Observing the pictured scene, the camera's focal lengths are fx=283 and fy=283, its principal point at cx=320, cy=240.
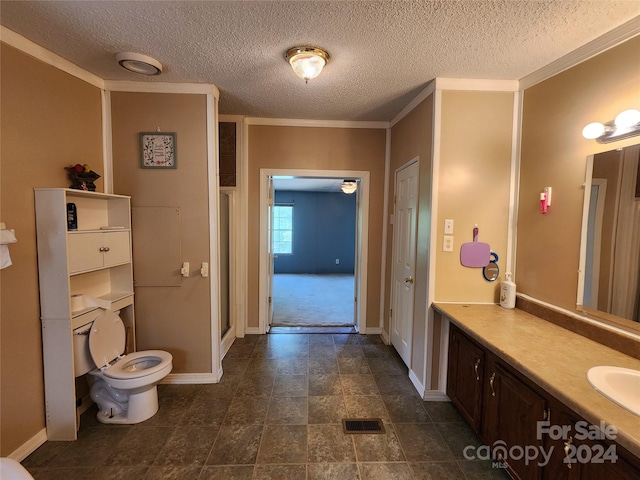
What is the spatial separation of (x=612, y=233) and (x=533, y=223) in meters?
0.53

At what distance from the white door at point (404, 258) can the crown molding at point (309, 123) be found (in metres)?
0.75

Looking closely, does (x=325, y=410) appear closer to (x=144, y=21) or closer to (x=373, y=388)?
(x=373, y=388)

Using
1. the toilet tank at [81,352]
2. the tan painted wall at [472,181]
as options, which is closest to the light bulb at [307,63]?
the tan painted wall at [472,181]

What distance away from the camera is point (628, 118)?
4.71ft

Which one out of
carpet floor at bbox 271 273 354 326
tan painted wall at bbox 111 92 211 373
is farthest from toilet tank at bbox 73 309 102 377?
carpet floor at bbox 271 273 354 326

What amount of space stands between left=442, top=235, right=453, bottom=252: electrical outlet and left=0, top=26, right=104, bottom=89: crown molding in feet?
9.90

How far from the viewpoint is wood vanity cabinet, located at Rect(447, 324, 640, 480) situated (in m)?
1.04

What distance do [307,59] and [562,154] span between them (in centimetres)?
176

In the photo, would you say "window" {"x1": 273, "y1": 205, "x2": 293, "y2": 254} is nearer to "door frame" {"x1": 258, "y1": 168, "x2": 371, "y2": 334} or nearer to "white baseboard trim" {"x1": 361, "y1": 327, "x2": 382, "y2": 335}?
"door frame" {"x1": 258, "y1": 168, "x2": 371, "y2": 334}

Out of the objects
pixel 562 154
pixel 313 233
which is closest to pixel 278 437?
pixel 562 154

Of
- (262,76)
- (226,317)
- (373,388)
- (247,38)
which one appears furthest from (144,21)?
(373,388)

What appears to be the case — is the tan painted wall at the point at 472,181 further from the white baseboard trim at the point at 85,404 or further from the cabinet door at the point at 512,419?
the white baseboard trim at the point at 85,404

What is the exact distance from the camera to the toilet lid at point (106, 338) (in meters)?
2.00

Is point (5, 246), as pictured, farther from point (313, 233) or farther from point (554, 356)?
point (313, 233)
